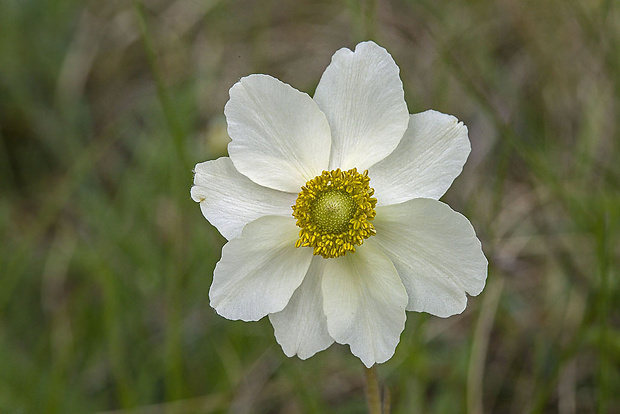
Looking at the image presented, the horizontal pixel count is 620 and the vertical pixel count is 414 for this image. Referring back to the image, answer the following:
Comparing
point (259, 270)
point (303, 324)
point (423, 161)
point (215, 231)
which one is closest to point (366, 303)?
point (303, 324)

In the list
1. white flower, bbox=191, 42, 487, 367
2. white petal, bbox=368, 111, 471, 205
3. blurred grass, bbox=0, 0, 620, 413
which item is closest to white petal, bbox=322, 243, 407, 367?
white flower, bbox=191, 42, 487, 367

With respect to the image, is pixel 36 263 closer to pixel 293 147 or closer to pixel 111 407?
pixel 111 407

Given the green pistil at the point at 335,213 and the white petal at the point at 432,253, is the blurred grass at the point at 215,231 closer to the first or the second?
the white petal at the point at 432,253

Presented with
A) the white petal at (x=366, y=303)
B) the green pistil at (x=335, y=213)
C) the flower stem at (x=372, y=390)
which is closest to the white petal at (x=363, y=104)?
the green pistil at (x=335, y=213)

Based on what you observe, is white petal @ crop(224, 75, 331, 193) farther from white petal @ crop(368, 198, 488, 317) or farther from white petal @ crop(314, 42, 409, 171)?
white petal @ crop(368, 198, 488, 317)

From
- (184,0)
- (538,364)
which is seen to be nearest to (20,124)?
A: (184,0)
